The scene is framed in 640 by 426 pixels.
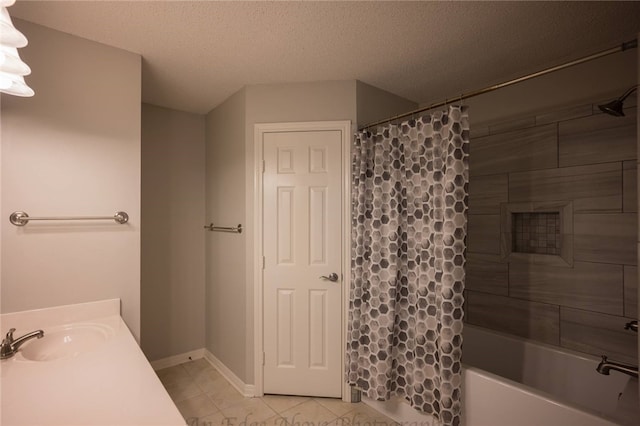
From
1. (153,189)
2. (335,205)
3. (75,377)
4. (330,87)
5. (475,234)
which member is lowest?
(75,377)

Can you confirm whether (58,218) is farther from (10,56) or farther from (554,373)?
(554,373)

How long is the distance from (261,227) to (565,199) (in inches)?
85.1

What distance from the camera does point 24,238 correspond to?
1.49 meters

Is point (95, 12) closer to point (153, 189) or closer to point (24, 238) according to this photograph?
point (24, 238)

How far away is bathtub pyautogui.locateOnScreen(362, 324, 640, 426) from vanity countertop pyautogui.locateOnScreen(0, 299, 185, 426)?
159 cm

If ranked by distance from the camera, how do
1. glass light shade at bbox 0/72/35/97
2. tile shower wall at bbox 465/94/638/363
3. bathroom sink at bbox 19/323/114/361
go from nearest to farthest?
glass light shade at bbox 0/72/35/97
bathroom sink at bbox 19/323/114/361
tile shower wall at bbox 465/94/638/363

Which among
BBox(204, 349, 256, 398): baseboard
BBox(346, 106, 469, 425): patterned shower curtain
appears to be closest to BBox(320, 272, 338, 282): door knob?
BBox(346, 106, 469, 425): patterned shower curtain

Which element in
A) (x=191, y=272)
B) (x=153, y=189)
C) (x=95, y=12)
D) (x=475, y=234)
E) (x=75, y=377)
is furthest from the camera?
(x=191, y=272)

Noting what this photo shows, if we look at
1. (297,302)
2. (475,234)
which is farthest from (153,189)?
(475,234)

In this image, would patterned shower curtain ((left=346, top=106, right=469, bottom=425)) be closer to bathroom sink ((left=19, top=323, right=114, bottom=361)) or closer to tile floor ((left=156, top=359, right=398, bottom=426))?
tile floor ((left=156, top=359, right=398, bottom=426))

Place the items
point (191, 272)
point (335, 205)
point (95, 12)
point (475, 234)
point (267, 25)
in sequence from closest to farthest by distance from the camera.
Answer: point (95, 12), point (267, 25), point (335, 205), point (475, 234), point (191, 272)

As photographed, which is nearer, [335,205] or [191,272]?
[335,205]

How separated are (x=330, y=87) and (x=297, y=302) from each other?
169cm

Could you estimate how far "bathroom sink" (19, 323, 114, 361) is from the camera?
1328 millimetres
